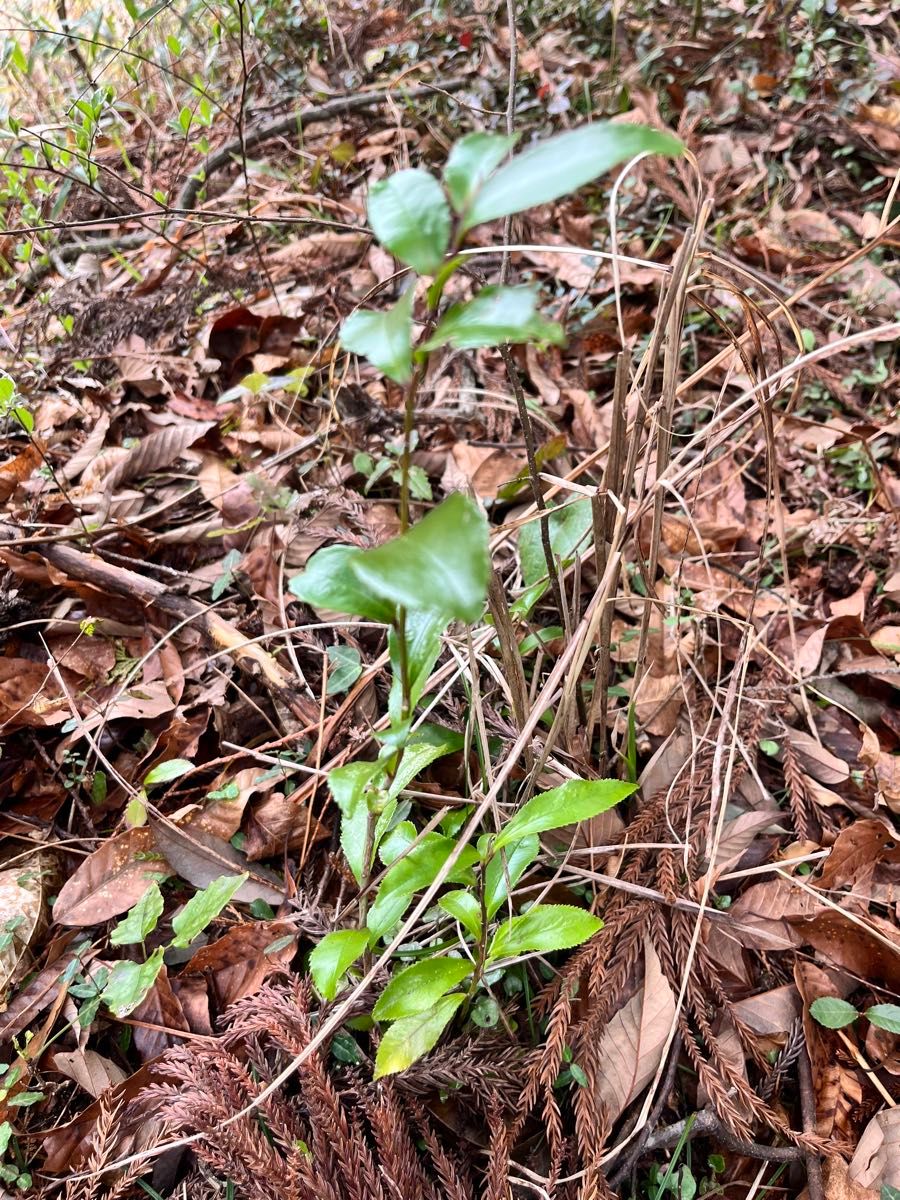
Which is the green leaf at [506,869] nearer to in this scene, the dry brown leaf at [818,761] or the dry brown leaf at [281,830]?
the dry brown leaf at [281,830]

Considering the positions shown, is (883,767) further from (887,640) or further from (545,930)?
(545,930)

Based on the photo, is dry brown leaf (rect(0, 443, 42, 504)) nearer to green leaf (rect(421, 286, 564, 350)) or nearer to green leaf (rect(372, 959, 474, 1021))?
green leaf (rect(372, 959, 474, 1021))

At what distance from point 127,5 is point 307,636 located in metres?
1.59

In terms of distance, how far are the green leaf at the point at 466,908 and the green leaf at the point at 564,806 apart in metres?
0.07

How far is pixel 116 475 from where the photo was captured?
180 centimetres

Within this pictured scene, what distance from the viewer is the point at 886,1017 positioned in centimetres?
103

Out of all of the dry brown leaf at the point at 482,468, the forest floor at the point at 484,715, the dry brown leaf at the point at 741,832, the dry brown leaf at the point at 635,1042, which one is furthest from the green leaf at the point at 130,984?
the dry brown leaf at the point at 482,468

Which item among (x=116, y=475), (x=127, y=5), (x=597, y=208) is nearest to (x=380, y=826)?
(x=116, y=475)

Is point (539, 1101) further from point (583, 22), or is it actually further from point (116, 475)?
point (583, 22)

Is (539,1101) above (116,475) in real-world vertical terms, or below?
below

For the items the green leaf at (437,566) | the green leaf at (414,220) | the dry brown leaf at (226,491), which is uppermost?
the green leaf at (414,220)

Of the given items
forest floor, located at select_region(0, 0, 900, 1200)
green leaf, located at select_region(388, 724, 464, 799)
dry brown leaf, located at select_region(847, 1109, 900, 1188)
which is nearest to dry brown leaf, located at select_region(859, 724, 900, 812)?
forest floor, located at select_region(0, 0, 900, 1200)

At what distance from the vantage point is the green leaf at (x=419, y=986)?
89 cm

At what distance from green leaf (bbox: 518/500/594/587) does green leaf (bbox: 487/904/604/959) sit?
55 cm
